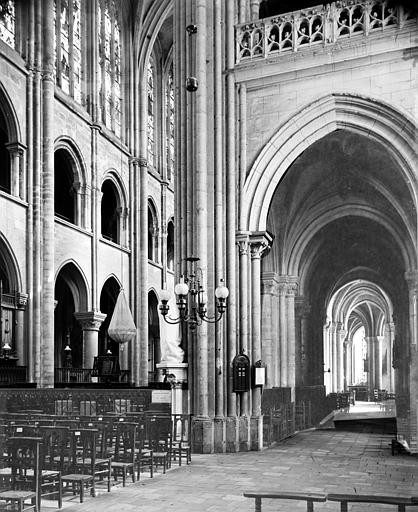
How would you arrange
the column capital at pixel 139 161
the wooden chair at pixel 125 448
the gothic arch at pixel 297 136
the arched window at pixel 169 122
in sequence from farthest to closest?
the arched window at pixel 169 122 < the column capital at pixel 139 161 < the gothic arch at pixel 297 136 < the wooden chair at pixel 125 448

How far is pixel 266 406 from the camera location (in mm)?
15188

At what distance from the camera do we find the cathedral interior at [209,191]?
13.7 meters

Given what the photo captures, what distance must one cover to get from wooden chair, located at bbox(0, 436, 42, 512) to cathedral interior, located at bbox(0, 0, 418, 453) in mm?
5122

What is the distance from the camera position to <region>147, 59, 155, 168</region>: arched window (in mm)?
29834

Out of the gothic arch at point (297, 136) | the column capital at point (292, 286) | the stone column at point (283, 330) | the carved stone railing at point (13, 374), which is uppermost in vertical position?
the gothic arch at point (297, 136)

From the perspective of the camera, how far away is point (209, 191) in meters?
14.1

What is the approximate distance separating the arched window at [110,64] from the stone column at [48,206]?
4237 mm

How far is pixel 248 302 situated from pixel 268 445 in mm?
2920

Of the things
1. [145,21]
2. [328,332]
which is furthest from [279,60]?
[328,332]

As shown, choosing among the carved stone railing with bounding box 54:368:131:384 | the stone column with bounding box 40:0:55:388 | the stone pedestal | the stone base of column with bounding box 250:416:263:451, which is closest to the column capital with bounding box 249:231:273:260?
the stone pedestal

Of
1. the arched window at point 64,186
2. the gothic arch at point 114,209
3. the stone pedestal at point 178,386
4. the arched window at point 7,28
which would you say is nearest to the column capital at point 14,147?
the arched window at point 7,28

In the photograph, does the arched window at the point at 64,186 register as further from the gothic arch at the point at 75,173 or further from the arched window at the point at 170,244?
the arched window at the point at 170,244

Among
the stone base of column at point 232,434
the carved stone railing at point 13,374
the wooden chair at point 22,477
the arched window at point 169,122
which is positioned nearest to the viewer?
the wooden chair at point 22,477

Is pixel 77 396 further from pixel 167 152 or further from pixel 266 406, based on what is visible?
pixel 167 152
